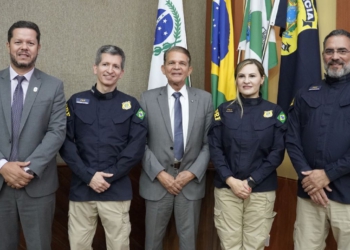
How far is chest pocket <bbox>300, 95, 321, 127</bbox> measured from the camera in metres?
2.43

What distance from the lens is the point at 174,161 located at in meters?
2.73

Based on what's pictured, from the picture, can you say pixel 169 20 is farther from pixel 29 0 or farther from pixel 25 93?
pixel 25 93

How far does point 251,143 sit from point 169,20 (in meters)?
1.43

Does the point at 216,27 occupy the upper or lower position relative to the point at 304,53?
upper

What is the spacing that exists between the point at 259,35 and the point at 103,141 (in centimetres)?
151

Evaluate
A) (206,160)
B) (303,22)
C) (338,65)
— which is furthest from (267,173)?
(303,22)

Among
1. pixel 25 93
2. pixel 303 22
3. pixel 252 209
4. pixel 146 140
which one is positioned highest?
pixel 303 22

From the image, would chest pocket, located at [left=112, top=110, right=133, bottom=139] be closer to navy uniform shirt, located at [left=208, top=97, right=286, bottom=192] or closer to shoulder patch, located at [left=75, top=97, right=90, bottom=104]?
shoulder patch, located at [left=75, top=97, right=90, bottom=104]

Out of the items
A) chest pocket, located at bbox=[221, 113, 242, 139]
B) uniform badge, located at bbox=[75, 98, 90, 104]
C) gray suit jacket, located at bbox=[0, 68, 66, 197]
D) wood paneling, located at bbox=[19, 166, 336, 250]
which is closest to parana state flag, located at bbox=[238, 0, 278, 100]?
chest pocket, located at bbox=[221, 113, 242, 139]

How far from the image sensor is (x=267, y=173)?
2502 mm

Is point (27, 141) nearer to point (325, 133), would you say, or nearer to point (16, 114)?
point (16, 114)

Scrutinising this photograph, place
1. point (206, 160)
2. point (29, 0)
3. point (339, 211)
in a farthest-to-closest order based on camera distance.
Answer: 1. point (29, 0)
2. point (206, 160)
3. point (339, 211)

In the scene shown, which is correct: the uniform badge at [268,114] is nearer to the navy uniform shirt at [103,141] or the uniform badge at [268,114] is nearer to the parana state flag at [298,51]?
the parana state flag at [298,51]

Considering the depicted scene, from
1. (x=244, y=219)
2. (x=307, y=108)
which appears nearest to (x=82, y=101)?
(x=244, y=219)
